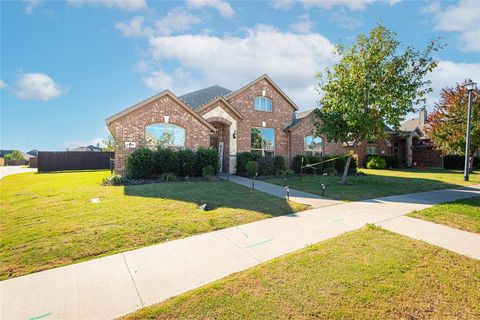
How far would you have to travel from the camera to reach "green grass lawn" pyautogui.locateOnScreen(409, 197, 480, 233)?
5.77 meters

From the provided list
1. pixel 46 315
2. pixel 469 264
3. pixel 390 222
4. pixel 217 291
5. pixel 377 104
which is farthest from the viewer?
pixel 377 104

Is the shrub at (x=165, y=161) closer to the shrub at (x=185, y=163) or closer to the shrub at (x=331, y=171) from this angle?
the shrub at (x=185, y=163)

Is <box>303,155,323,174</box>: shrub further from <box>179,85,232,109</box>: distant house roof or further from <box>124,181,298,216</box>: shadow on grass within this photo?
<box>124,181,298,216</box>: shadow on grass

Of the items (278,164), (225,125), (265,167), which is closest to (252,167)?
(265,167)

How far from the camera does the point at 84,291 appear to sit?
305 cm

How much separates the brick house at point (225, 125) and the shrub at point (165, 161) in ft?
3.90

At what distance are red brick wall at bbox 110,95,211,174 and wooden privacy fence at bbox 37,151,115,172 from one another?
13696mm

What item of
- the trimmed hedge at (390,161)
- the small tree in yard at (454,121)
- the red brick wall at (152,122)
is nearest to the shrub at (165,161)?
the red brick wall at (152,122)

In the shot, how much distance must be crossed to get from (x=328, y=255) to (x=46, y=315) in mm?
3935

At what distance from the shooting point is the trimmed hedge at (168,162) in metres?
12.1

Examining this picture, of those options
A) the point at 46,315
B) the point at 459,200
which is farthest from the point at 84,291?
the point at 459,200

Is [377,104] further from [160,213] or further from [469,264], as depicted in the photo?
[160,213]

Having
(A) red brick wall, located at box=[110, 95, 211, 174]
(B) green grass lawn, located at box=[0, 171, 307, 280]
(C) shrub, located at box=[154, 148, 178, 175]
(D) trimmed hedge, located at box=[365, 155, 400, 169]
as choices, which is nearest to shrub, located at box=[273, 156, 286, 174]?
(A) red brick wall, located at box=[110, 95, 211, 174]

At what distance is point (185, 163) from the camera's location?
42.7ft
